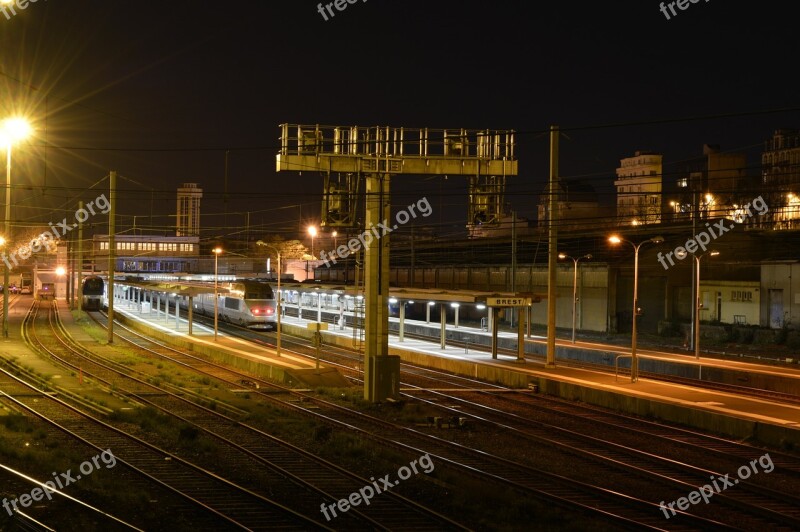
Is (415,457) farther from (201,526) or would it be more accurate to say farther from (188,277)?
(188,277)

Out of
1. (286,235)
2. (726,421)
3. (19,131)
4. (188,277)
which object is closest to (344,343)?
(19,131)

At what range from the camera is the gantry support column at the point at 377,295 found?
1836 cm

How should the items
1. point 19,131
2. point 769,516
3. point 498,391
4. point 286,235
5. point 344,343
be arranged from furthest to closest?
point 286,235 < point 344,343 < point 19,131 < point 498,391 < point 769,516

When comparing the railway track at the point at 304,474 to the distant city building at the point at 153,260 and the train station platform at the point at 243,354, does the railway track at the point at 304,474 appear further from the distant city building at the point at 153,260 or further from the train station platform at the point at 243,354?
the distant city building at the point at 153,260

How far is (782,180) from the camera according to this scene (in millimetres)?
66500

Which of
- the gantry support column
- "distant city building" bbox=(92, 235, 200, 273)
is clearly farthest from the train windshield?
"distant city building" bbox=(92, 235, 200, 273)

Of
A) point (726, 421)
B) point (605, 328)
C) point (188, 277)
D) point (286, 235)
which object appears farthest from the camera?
point (286, 235)

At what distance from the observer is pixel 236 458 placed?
41.4 feet

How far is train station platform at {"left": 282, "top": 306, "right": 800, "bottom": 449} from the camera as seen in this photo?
15.9 metres

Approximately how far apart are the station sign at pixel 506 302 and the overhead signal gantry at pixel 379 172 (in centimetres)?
643

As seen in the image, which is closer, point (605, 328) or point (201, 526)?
point (201, 526)

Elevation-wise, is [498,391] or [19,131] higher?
[19,131]

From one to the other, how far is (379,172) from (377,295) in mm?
2663

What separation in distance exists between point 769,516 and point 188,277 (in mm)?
55954
